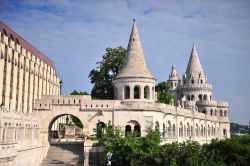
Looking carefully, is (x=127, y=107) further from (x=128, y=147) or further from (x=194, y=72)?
(x=194, y=72)

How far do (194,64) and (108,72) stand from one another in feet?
72.7

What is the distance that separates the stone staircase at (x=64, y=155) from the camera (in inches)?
1162

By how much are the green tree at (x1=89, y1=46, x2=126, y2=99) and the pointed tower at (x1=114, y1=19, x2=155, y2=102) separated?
9.66m

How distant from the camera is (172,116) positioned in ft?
122

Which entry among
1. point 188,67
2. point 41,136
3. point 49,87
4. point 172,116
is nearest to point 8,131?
point 41,136

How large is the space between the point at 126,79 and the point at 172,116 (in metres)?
7.71

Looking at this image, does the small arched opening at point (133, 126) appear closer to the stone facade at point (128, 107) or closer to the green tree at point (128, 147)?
the stone facade at point (128, 107)

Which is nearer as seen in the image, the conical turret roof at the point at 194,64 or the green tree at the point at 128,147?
the green tree at the point at 128,147

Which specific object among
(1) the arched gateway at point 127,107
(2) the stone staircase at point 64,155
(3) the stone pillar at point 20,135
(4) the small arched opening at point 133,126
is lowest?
(2) the stone staircase at point 64,155

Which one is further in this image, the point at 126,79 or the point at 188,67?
the point at 188,67

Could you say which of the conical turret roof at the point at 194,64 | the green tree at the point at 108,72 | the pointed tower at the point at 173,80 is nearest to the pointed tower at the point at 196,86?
the conical turret roof at the point at 194,64

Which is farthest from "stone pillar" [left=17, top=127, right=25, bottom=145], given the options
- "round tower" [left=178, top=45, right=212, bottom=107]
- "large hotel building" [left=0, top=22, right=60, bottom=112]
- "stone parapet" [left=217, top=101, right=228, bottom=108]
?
"stone parapet" [left=217, top=101, right=228, bottom=108]

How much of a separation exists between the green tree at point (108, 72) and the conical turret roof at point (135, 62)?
31.1ft

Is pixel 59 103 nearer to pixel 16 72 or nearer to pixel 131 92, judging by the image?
pixel 131 92
